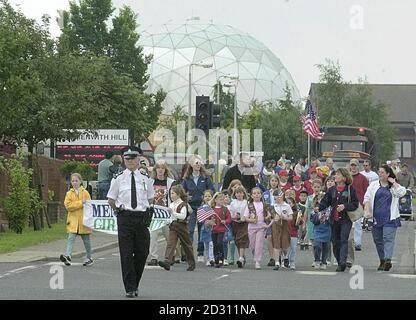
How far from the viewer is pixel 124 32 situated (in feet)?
205

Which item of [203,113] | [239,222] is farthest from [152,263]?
[203,113]

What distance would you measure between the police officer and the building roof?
11377 centimetres

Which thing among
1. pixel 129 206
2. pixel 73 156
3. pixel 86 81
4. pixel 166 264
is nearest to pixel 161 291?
pixel 129 206

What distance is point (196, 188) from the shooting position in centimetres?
2044

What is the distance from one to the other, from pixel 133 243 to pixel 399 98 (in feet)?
393

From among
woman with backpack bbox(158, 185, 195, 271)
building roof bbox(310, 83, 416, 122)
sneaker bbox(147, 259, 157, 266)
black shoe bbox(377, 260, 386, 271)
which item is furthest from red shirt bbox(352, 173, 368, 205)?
building roof bbox(310, 83, 416, 122)

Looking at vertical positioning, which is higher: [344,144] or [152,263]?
[344,144]

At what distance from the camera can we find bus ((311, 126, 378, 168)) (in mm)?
43344

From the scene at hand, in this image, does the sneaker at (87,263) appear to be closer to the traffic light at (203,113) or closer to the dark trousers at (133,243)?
the dark trousers at (133,243)

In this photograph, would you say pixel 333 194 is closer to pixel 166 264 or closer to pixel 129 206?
pixel 166 264

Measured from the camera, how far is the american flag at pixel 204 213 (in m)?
19.5

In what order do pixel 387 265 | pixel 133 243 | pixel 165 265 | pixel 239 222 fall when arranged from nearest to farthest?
1. pixel 133 243
2. pixel 165 265
3. pixel 387 265
4. pixel 239 222

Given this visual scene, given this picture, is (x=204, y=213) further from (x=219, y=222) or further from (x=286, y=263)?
(x=286, y=263)

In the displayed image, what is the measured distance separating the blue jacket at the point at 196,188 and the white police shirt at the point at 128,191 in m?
5.81
